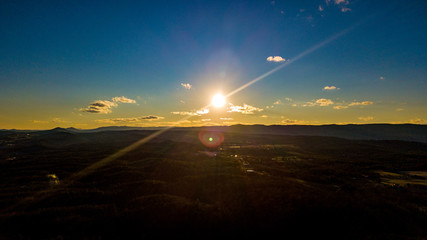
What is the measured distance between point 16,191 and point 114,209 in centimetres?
1787

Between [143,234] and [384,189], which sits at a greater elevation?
[143,234]

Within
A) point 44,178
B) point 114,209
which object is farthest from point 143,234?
point 44,178

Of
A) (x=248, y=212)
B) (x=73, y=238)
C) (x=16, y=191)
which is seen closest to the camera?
(x=73, y=238)

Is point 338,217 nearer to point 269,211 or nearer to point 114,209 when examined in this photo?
point 269,211

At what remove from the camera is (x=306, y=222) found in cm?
1432

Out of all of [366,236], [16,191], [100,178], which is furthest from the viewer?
[100,178]

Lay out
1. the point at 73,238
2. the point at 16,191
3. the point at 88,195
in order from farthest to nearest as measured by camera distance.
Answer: the point at 16,191
the point at 88,195
the point at 73,238

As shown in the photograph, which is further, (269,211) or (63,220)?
(269,211)

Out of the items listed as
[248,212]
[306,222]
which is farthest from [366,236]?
[248,212]

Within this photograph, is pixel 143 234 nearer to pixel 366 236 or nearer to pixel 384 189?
pixel 366 236

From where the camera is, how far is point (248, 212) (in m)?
15.6

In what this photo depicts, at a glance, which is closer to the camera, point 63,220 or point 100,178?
point 63,220

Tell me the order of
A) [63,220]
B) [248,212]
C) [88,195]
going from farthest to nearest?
1. [88,195]
2. [248,212]
3. [63,220]

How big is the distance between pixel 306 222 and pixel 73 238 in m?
15.0
